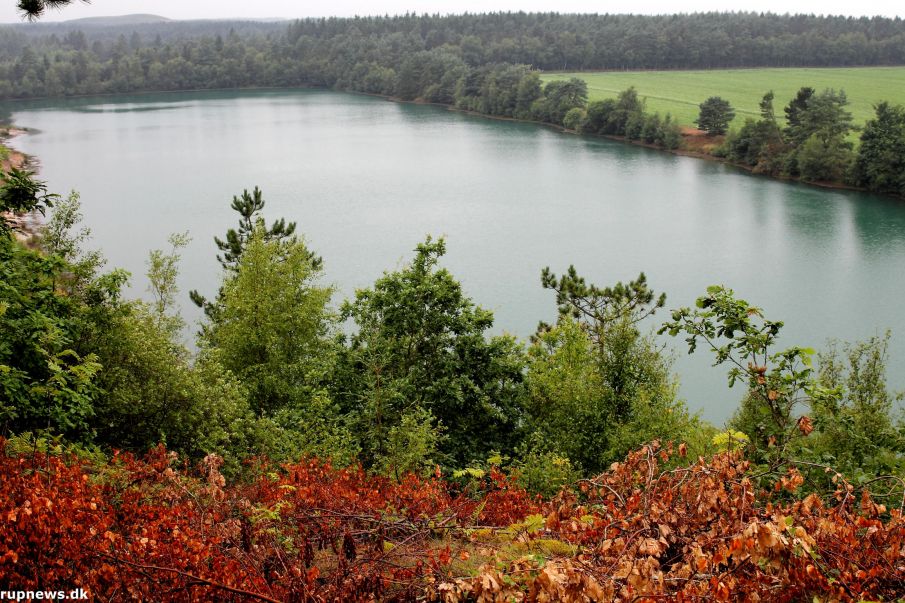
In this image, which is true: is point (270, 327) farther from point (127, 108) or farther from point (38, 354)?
point (127, 108)

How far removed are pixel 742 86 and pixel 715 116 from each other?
34.6m

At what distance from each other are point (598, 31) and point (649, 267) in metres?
101

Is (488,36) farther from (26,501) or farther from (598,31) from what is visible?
(26,501)

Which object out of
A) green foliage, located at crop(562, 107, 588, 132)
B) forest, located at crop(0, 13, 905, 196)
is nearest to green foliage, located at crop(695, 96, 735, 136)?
forest, located at crop(0, 13, 905, 196)

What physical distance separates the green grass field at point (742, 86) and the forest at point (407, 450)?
55.3 m

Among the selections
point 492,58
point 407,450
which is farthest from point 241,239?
point 492,58

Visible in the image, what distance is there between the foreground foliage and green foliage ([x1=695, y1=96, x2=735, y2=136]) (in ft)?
204

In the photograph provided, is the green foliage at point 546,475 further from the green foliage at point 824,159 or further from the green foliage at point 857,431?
the green foliage at point 824,159

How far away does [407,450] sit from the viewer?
10602 mm

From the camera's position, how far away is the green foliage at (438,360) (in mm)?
13352

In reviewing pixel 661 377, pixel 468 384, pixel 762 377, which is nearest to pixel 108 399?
pixel 468 384

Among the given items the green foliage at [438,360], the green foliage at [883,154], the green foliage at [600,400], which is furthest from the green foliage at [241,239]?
the green foliage at [883,154]

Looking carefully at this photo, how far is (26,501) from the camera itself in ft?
14.1

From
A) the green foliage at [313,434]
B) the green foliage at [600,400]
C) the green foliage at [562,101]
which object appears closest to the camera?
the green foliage at [313,434]
